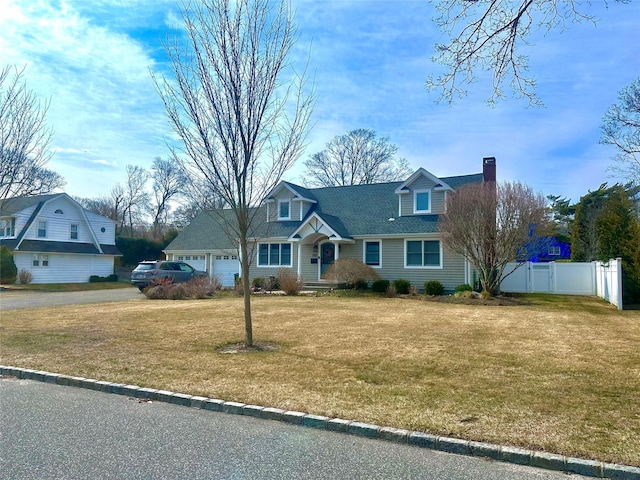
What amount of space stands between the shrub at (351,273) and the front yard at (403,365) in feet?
27.2

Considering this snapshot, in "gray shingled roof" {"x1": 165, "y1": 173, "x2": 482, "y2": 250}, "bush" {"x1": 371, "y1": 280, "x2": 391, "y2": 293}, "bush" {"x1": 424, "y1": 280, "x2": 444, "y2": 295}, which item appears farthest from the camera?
"gray shingled roof" {"x1": 165, "y1": 173, "x2": 482, "y2": 250}

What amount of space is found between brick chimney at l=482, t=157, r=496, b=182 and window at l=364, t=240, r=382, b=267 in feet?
21.4

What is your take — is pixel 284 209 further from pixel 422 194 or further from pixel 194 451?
pixel 194 451

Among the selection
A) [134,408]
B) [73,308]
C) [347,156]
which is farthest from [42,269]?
[134,408]

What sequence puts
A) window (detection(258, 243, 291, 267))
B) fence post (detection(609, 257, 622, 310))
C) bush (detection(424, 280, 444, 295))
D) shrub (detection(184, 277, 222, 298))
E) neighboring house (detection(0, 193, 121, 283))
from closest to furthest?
fence post (detection(609, 257, 622, 310)) → shrub (detection(184, 277, 222, 298)) → bush (detection(424, 280, 444, 295)) → window (detection(258, 243, 291, 267)) → neighboring house (detection(0, 193, 121, 283))

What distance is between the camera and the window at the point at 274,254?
26.2m

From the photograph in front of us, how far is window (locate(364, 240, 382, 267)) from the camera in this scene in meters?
23.8

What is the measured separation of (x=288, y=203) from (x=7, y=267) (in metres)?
18.7

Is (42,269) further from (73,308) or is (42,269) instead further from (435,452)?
(435,452)

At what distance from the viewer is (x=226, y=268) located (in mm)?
29312

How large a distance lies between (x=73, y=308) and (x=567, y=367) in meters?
15.2

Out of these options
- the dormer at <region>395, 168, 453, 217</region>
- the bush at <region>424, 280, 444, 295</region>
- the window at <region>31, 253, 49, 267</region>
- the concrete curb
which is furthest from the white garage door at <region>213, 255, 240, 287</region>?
the concrete curb

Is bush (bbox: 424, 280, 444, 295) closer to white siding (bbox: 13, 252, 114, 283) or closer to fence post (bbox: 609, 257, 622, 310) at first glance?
fence post (bbox: 609, 257, 622, 310)

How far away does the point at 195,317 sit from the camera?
13195 millimetres
